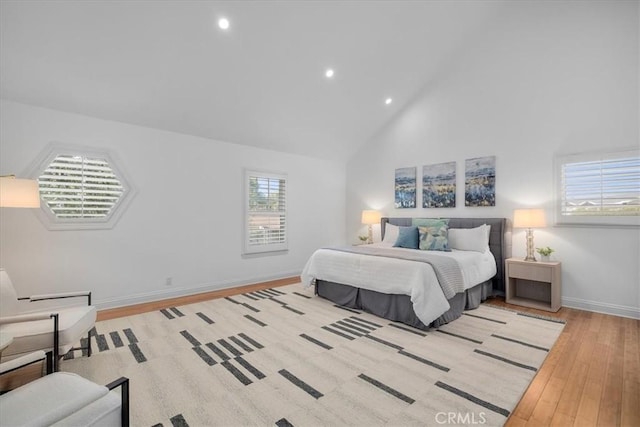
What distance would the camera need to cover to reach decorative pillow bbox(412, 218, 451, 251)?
4.42m

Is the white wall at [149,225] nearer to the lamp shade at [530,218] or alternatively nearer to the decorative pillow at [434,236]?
the decorative pillow at [434,236]

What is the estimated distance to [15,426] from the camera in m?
1.12

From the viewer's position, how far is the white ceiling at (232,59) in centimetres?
293

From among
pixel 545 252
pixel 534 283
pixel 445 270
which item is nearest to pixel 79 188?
pixel 445 270

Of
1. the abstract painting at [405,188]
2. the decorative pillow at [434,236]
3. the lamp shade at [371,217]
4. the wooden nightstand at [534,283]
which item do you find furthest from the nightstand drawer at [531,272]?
the lamp shade at [371,217]

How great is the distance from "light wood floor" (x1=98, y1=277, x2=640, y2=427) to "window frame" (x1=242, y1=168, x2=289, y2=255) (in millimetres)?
2223

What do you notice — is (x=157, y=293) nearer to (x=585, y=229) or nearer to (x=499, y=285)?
(x=499, y=285)

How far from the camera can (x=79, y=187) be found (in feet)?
12.0

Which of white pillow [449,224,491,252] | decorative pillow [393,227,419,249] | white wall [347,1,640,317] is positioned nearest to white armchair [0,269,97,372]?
decorative pillow [393,227,419,249]

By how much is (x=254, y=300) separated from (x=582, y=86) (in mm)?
5267

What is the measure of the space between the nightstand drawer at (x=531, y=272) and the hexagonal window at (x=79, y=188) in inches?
209

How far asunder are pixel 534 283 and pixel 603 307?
2.41 feet

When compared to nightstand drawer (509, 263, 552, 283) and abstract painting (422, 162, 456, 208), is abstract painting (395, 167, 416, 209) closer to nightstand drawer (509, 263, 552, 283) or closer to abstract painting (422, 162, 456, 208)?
abstract painting (422, 162, 456, 208)

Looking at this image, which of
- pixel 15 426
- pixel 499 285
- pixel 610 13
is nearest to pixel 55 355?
pixel 15 426
